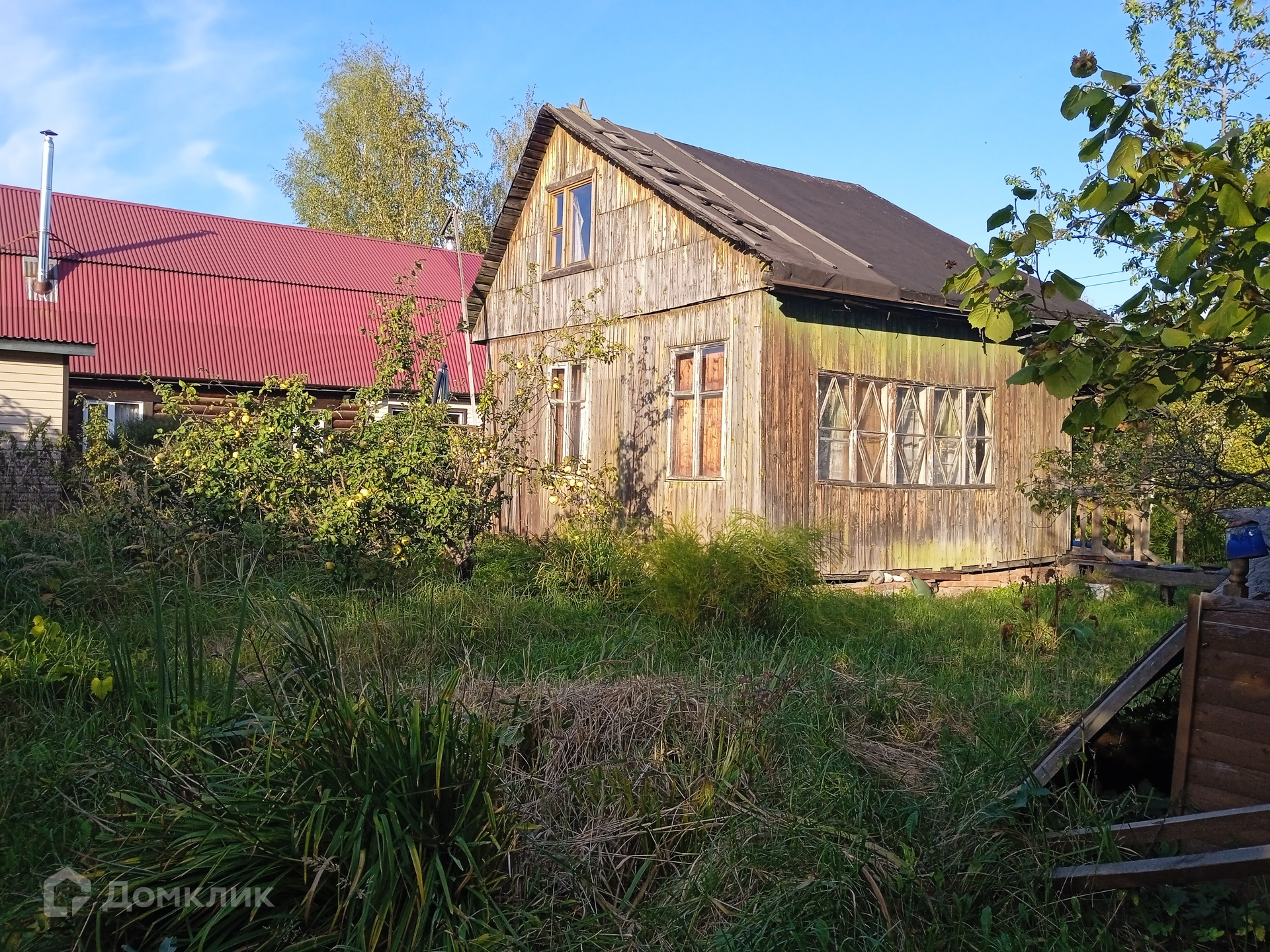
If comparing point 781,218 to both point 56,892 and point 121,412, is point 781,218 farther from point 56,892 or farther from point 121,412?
point 121,412

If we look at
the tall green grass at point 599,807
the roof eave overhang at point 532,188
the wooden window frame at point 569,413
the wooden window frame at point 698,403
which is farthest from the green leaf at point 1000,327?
the wooden window frame at point 569,413

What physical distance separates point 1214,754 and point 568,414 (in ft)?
35.3

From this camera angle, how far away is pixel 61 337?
67.9 ft

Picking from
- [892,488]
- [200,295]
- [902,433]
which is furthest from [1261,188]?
[200,295]

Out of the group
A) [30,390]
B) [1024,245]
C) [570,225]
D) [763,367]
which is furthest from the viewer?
[30,390]

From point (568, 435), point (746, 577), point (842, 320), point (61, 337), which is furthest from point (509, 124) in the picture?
point (746, 577)

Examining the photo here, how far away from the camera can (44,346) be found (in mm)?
15555

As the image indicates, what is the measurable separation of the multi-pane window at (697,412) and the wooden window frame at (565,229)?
2.44 m

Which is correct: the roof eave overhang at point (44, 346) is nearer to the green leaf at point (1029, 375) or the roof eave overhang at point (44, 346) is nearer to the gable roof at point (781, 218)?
the gable roof at point (781, 218)

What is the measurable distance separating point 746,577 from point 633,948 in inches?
189

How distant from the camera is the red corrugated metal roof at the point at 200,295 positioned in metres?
21.4

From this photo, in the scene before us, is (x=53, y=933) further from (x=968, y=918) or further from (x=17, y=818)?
(x=968, y=918)

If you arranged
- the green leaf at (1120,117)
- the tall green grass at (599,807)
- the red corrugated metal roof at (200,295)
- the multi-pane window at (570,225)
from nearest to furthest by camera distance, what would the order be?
1. the green leaf at (1120,117)
2. the tall green grass at (599,807)
3. the multi-pane window at (570,225)
4. the red corrugated metal roof at (200,295)

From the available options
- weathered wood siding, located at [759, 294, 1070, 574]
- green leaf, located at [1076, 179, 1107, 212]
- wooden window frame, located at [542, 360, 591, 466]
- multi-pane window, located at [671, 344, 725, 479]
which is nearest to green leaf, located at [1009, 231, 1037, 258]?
green leaf, located at [1076, 179, 1107, 212]
